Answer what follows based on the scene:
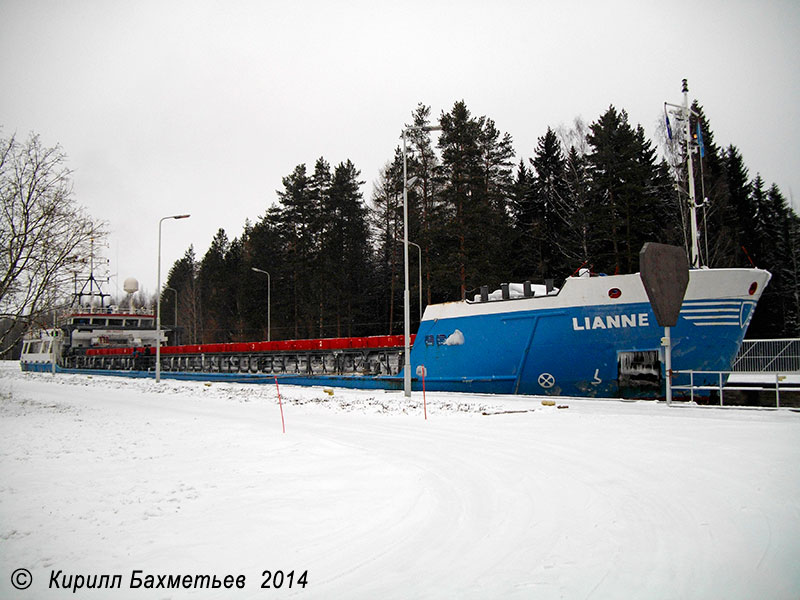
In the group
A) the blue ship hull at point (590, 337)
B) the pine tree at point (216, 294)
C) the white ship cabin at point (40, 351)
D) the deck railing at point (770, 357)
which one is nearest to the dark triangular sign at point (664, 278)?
the blue ship hull at point (590, 337)

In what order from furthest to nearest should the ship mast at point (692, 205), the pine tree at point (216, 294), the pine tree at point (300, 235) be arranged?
1. the pine tree at point (216, 294)
2. the pine tree at point (300, 235)
3. the ship mast at point (692, 205)

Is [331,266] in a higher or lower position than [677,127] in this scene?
lower

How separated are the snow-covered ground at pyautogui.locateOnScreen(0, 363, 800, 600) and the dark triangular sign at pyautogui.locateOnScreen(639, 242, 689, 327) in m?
3.16

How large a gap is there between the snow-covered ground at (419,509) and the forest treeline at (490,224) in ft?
Answer: 54.0

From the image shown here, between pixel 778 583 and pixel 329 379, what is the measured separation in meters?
19.7

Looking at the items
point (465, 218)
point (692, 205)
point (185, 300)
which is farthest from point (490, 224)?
point (185, 300)

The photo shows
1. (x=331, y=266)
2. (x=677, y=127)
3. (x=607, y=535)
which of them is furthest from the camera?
(x=331, y=266)

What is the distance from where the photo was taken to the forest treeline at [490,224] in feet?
108

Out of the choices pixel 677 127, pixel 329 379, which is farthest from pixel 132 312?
pixel 677 127

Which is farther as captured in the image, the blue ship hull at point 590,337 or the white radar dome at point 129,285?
the white radar dome at point 129,285

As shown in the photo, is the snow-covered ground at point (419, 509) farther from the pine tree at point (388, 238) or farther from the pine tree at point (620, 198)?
the pine tree at point (388, 238)

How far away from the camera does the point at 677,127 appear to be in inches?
1218

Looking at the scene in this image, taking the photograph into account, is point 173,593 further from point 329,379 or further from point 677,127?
point 677,127

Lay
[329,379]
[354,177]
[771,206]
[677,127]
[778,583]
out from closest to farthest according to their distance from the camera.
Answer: [778,583] < [329,379] < [677,127] < [771,206] < [354,177]
